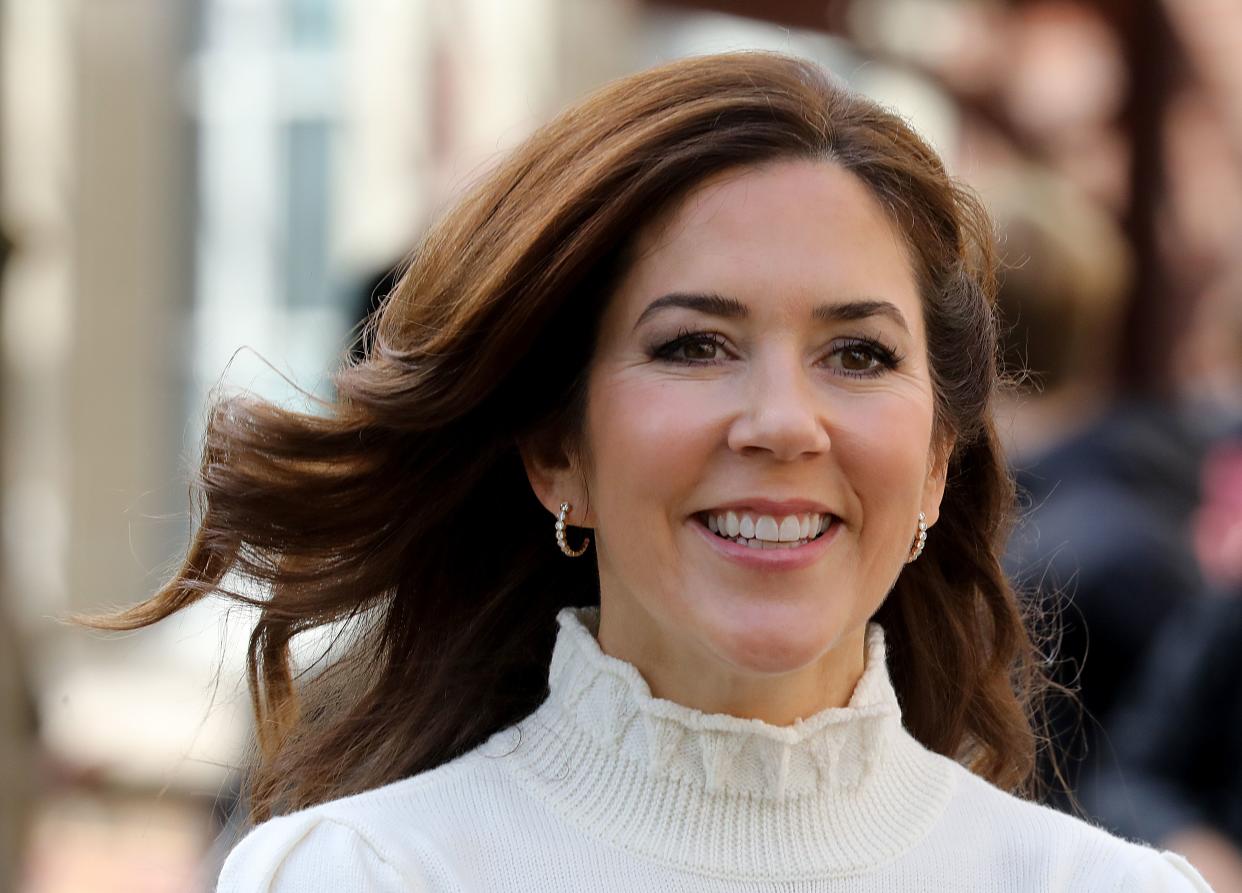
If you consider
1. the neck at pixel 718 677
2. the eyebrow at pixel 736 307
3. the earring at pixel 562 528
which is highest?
the eyebrow at pixel 736 307

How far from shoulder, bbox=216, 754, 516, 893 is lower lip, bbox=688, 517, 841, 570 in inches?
16.1

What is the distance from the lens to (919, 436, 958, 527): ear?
244 centimetres

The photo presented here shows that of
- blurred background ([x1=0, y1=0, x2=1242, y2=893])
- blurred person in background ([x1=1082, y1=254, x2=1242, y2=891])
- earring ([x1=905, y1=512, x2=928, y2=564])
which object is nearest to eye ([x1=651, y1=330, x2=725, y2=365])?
earring ([x1=905, y1=512, x2=928, y2=564])

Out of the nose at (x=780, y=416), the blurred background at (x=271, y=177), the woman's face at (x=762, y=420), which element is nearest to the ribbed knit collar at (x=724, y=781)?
the woman's face at (x=762, y=420)

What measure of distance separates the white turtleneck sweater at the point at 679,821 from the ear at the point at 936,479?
0.20 metres

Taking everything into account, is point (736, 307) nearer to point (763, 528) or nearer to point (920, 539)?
point (763, 528)

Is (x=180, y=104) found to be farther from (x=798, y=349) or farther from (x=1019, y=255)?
(x=798, y=349)

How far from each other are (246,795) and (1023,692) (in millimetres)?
1100

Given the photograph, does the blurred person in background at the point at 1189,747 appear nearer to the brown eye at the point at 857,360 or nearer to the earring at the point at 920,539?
the earring at the point at 920,539

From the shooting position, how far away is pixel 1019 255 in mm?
4125

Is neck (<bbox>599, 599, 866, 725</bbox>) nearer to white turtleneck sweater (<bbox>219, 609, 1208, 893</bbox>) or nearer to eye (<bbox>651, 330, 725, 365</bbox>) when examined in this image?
white turtleneck sweater (<bbox>219, 609, 1208, 893</bbox>)

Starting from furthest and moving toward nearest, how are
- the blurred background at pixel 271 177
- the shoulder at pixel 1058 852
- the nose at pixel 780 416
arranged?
the blurred background at pixel 271 177
the shoulder at pixel 1058 852
the nose at pixel 780 416

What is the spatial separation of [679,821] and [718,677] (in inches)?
6.6

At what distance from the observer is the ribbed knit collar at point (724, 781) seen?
2322mm
